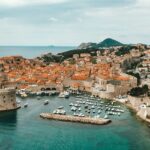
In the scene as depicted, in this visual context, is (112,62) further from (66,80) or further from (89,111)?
(89,111)

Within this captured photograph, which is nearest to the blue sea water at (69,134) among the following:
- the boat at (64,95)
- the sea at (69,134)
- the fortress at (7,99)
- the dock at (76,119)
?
the sea at (69,134)

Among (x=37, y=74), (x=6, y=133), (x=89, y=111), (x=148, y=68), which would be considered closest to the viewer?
(x=6, y=133)

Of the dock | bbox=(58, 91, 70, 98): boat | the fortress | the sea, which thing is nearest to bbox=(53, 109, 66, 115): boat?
the dock

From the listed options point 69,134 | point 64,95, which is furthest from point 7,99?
point 69,134

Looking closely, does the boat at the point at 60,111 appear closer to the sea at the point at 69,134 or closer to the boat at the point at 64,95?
the sea at the point at 69,134

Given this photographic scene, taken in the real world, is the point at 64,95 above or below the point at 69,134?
above

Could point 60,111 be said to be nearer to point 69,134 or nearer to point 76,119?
point 76,119

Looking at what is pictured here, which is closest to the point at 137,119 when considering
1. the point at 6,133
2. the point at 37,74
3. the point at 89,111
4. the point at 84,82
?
the point at 89,111

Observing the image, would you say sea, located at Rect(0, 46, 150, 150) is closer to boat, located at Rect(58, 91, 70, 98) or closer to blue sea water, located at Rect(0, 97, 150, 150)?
blue sea water, located at Rect(0, 97, 150, 150)

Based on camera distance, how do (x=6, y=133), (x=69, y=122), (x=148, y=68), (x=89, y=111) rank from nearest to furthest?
(x=6, y=133), (x=69, y=122), (x=89, y=111), (x=148, y=68)
